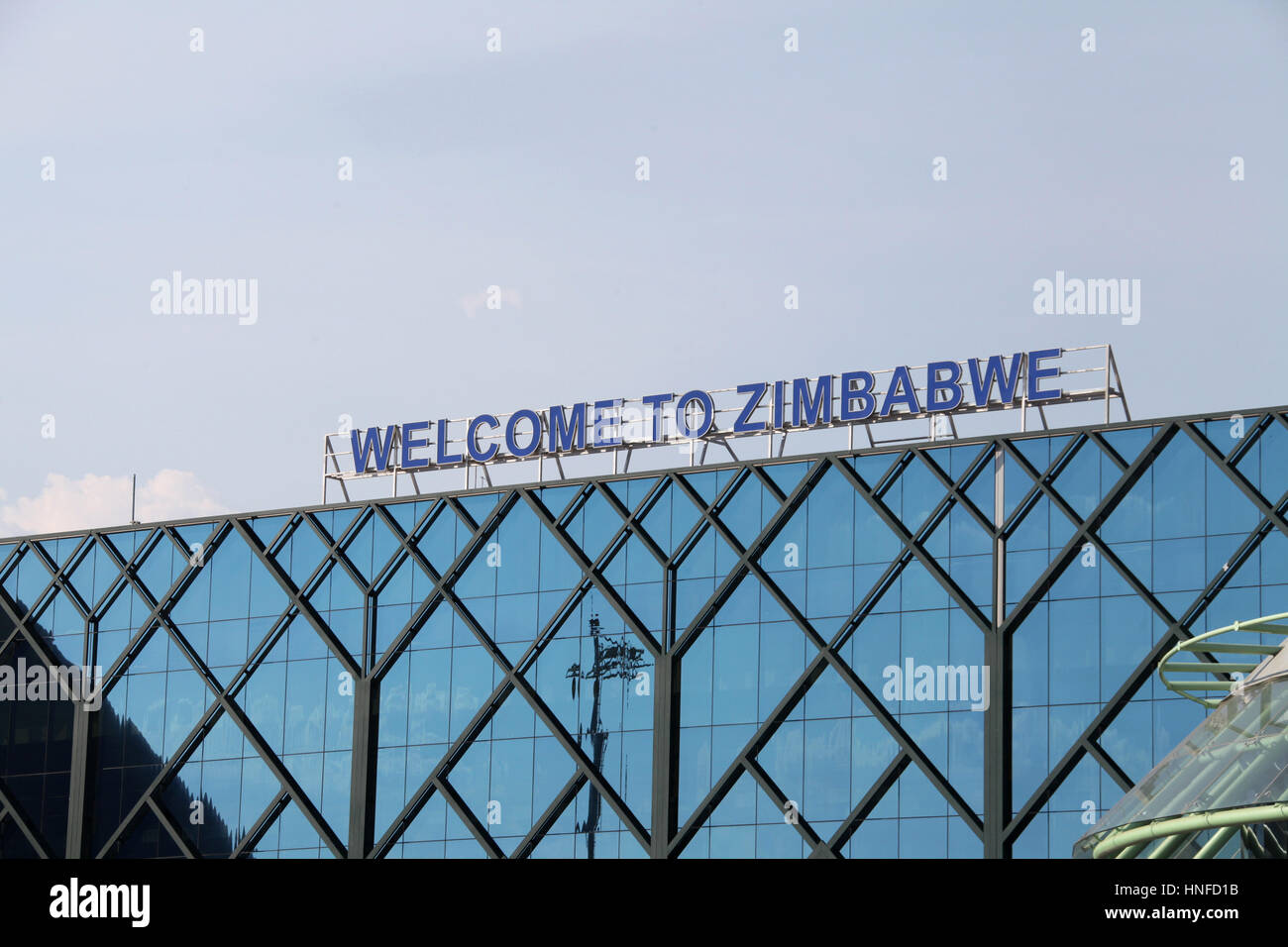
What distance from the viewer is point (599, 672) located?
64.9 m

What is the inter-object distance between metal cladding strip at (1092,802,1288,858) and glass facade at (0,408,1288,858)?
2921 centimetres

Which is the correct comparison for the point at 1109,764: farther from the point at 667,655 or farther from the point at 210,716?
the point at 210,716

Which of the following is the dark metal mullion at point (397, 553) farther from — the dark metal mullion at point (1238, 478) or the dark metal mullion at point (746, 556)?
the dark metal mullion at point (1238, 478)

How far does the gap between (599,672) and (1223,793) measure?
4103cm

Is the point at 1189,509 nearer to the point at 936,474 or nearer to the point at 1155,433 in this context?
the point at 1155,433

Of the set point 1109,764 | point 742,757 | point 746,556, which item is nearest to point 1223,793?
point 1109,764

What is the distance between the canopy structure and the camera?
79.8 ft

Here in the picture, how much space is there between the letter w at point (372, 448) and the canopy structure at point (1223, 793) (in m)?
46.8

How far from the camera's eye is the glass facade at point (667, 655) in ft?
189

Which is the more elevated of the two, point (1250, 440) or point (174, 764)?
point (1250, 440)

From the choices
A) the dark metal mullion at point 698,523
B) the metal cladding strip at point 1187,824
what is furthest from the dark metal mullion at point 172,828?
the metal cladding strip at point 1187,824

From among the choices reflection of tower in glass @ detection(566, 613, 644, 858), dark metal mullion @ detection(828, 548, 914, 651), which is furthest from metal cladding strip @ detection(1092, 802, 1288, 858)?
reflection of tower in glass @ detection(566, 613, 644, 858)

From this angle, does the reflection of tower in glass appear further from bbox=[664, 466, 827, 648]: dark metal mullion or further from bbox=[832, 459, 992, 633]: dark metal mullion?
bbox=[832, 459, 992, 633]: dark metal mullion
